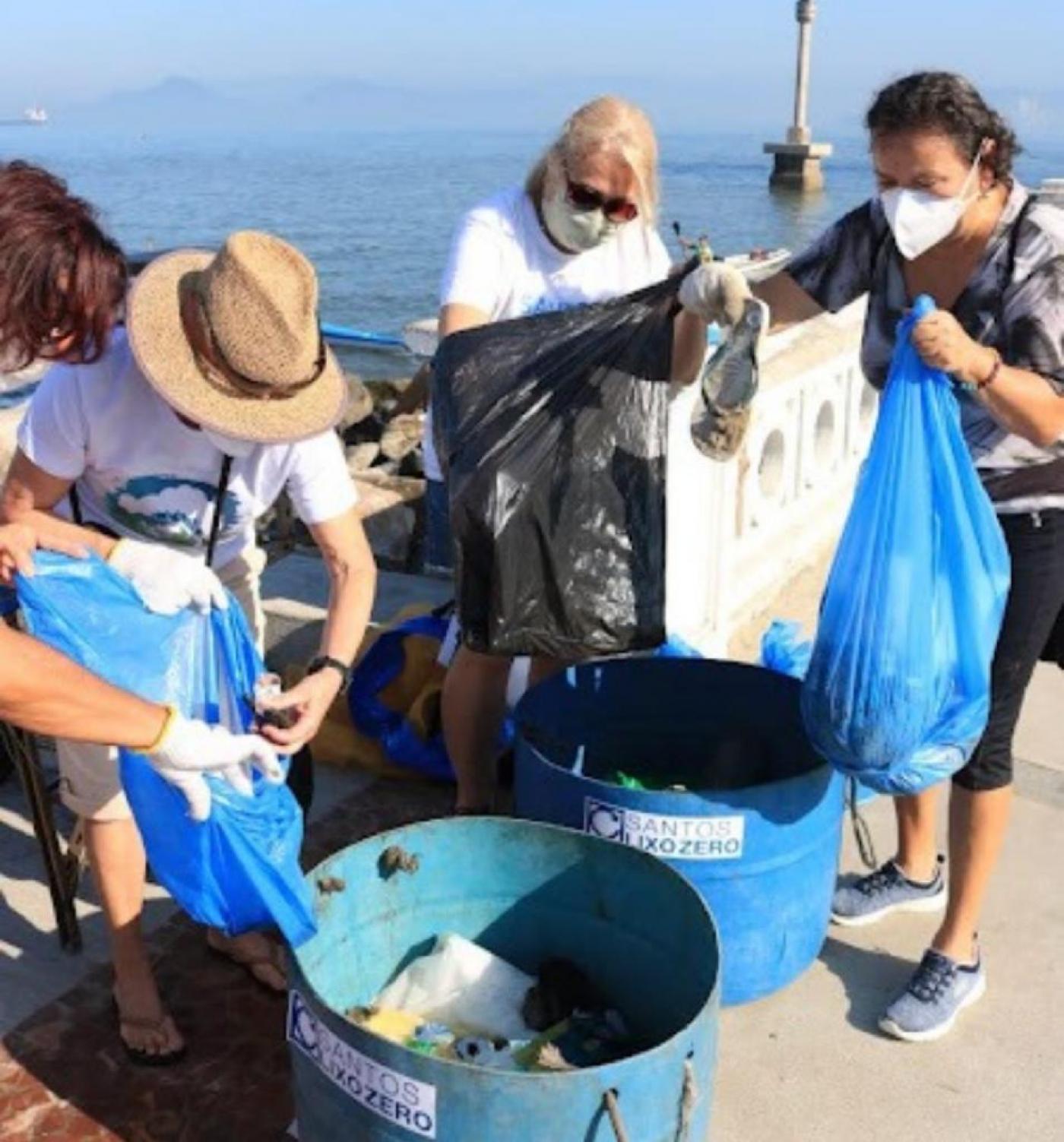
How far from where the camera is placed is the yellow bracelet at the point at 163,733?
1826 millimetres

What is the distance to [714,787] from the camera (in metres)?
2.96

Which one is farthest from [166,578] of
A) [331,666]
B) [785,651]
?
[785,651]

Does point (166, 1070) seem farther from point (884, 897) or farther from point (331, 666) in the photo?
point (884, 897)

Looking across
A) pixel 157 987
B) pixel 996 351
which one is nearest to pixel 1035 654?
pixel 996 351

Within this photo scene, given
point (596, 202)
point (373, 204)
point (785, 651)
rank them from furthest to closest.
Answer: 1. point (373, 204)
2. point (785, 651)
3. point (596, 202)

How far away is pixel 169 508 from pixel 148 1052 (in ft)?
3.33

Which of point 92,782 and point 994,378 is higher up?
point 994,378

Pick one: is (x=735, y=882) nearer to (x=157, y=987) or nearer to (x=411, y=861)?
(x=411, y=861)

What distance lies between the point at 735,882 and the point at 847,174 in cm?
8295

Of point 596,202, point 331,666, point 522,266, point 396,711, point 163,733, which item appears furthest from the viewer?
point 396,711

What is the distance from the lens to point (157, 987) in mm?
2654

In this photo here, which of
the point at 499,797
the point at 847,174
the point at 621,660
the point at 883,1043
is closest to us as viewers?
the point at 883,1043

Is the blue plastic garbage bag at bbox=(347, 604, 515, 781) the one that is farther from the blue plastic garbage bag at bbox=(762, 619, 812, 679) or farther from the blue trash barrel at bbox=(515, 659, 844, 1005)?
the blue plastic garbage bag at bbox=(762, 619, 812, 679)

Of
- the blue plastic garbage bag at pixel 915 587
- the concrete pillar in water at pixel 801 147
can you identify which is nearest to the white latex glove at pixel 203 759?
the blue plastic garbage bag at pixel 915 587
